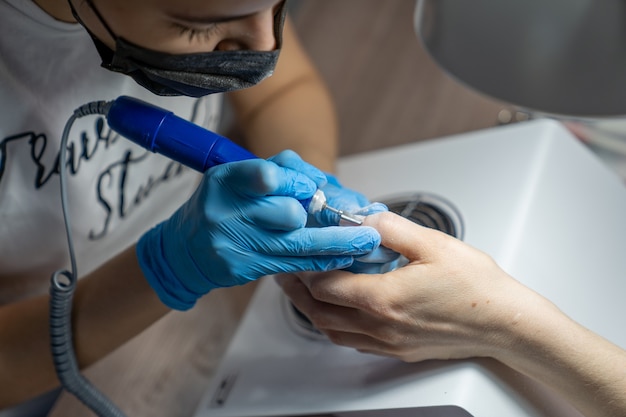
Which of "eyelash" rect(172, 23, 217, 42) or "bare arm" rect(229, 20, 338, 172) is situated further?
"bare arm" rect(229, 20, 338, 172)

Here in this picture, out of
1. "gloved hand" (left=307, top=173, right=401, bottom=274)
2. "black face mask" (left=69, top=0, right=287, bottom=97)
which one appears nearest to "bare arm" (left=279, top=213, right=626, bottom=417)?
"gloved hand" (left=307, top=173, right=401, bottom=274)

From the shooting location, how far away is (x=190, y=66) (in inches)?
27.3

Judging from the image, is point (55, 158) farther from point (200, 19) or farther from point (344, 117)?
point (344, 117)

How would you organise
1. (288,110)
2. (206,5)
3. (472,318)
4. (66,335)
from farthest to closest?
(288,110)
(66,335)
(472,318)
(206,5)

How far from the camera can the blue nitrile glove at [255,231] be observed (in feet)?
2.30

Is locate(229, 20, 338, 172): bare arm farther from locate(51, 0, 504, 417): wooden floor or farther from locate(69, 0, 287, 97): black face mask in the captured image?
locate(69, 0, 287, 97): black face mask

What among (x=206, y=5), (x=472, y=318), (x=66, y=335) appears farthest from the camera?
(x=66, y=335)

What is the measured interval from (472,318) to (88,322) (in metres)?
0.50

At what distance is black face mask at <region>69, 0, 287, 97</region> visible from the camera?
27.1 inches

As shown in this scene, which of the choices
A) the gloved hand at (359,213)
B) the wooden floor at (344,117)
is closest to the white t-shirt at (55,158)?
the wooden floor at (344,117)

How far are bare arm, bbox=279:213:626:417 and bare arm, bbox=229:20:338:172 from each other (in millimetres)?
430

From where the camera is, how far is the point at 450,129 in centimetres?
129

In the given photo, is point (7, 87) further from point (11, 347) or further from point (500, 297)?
point (500, 297)

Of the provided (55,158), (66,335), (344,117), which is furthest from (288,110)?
(66,335)
